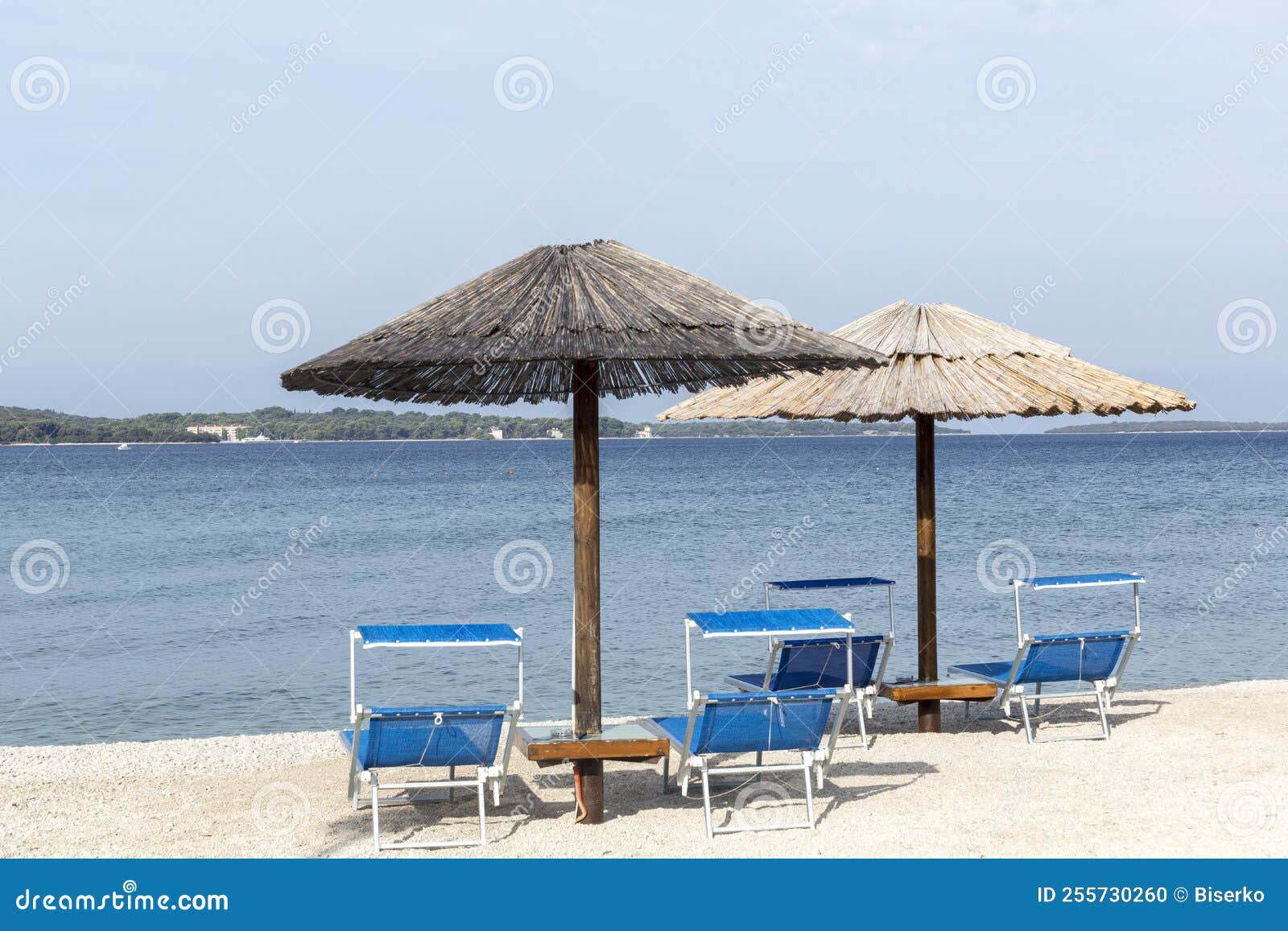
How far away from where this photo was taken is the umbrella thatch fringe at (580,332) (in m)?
5.17

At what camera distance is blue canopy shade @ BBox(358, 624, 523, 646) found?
5.39 metres

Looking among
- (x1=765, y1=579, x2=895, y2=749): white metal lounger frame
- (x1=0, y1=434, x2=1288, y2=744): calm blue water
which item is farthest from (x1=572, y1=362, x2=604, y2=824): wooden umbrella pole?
(x1=0, y1=434, x2=1288, y2=744): calm blue water

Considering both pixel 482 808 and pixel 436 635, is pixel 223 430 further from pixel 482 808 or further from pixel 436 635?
pixel 482 808

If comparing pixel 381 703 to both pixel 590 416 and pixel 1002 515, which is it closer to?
pixel 590 416

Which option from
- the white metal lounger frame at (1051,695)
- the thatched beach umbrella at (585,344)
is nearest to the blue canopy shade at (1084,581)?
the white metal lounger frame at (1051,695)

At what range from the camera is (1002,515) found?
131ft

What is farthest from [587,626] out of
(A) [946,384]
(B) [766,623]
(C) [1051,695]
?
(C) [1051,695]

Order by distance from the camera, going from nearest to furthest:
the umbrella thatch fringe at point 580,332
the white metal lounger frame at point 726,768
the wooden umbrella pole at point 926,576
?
the umbrella thatch fringe at point 580,332 < the white metal lounger frame at point 726,768 < the wooden umbrella pole at point 926,576

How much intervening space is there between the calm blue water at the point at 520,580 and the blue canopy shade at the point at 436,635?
4722 mm

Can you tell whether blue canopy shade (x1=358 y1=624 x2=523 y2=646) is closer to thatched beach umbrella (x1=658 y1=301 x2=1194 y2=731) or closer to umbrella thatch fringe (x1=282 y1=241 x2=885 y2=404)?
umbrella thatch fringe (x1=282 y1=241 x2=885 y2=404)

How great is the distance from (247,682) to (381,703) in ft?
7.73

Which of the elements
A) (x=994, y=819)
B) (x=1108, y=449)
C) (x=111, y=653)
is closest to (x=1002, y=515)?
(x=111, y=653)

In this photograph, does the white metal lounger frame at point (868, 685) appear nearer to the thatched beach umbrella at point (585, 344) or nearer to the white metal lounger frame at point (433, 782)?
the thatched beach umbrella at point (585, 344)

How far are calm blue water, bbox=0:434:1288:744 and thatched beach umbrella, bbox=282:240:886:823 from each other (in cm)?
481
